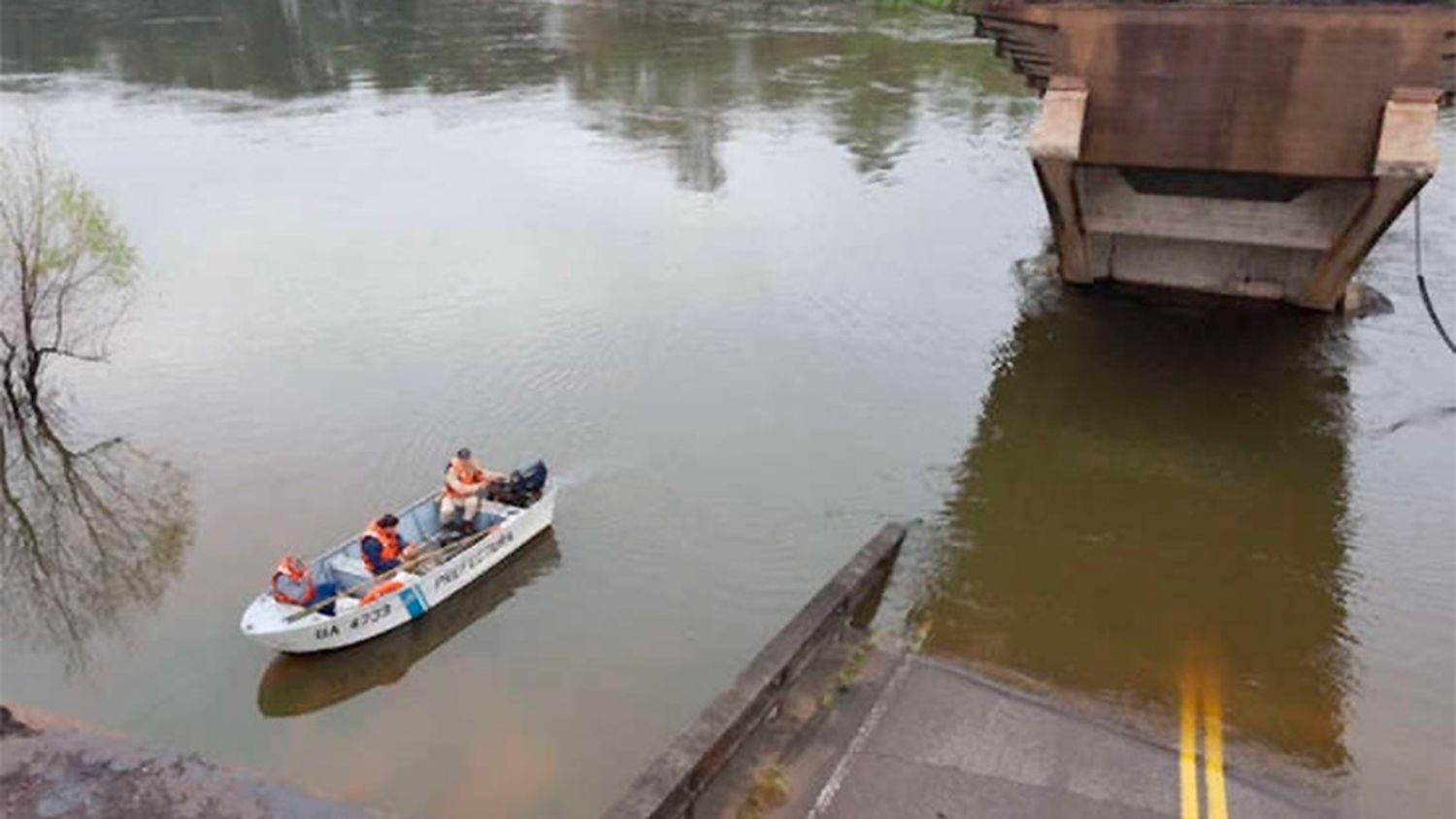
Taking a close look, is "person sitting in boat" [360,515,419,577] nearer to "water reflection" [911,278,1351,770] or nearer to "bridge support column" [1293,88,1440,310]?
"water reflection" [911,278,1351,770]

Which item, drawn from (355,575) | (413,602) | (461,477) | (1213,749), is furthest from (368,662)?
(1213,749)

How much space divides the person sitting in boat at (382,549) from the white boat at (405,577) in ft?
0.54

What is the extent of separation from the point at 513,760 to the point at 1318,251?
19756 millimetres

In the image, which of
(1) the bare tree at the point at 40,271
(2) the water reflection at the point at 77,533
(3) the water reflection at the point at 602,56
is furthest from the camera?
(3) the water reflection at the point at 602,56

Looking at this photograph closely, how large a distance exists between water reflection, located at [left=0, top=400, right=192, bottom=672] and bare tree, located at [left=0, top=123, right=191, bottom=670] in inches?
0.8

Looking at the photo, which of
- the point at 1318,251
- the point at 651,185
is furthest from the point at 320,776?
the point at 651,185

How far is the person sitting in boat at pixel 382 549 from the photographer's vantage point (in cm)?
1648

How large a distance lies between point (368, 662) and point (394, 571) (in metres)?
1.27

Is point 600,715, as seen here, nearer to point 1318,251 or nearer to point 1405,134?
point 1405,134

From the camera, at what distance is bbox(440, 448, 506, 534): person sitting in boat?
17859 millimetres

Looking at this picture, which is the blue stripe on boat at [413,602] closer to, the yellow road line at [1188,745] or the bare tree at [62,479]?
the bare tree at [62,479]

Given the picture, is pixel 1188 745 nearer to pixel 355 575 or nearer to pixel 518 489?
pixel 518 489

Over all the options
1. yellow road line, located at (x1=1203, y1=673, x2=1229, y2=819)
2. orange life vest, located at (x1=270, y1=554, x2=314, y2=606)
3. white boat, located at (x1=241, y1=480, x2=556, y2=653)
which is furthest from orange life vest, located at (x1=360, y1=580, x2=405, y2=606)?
yellow road line, located at (x1=1203, y1=673, x2=1229, y2=819)

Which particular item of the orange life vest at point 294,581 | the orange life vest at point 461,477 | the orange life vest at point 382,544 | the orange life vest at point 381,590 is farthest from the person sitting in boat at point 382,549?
the orange life vest at point 461,477
